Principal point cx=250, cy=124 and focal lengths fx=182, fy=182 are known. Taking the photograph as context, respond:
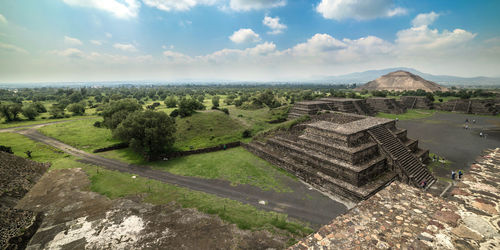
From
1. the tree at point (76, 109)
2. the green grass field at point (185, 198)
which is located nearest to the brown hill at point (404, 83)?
the green grass field at point (185, 198)

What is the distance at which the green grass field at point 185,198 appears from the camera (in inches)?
497

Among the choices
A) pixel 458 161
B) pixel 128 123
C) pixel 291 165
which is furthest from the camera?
pixel 128 123

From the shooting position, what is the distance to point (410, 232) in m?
8.04

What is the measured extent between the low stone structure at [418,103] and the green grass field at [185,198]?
78.0 meters

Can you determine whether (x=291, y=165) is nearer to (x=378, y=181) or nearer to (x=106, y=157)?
(x=378, y=181)

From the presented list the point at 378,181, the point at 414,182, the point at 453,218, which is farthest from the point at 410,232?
the point at 414,182

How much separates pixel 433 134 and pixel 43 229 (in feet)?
176

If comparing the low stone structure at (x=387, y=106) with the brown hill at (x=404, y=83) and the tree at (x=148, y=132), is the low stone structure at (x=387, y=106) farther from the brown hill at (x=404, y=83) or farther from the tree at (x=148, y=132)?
the brown hill at (x=404, y=83)

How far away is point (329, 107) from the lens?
48094 mm

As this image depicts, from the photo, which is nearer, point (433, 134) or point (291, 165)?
point (291, 165)

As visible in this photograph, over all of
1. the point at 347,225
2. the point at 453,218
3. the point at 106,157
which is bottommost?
the point at 106,157

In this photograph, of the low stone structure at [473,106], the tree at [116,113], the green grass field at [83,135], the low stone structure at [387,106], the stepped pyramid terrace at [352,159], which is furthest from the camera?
the low stone structure at [387,106]

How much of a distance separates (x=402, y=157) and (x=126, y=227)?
25.4 m

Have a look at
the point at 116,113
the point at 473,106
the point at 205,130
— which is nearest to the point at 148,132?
the point at 205,130
